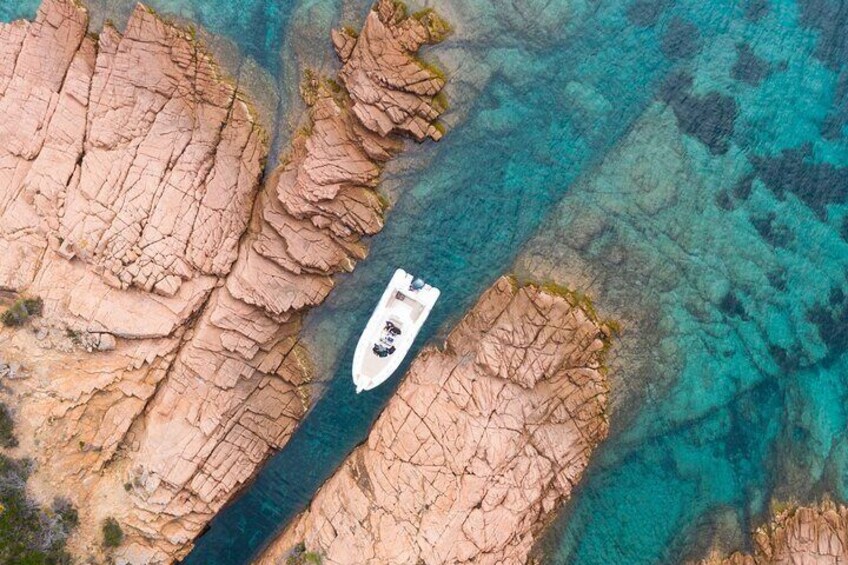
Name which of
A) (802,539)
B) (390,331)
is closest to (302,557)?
(390,331)

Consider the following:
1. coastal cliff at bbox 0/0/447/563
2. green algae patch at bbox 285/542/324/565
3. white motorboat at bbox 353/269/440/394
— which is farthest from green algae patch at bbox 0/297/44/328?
green algae patch at bbox 285/542/324/565

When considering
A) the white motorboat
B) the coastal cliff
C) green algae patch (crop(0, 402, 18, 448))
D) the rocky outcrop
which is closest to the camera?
green algae patch (crop(0, 402, 18, 448))

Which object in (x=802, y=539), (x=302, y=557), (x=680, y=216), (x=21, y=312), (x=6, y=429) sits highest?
(x=680, y=216)

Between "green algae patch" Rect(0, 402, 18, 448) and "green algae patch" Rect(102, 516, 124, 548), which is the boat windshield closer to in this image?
"green algae patch" Rect(102, 516, 124, 548)

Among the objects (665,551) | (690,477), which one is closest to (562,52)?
(690,477)

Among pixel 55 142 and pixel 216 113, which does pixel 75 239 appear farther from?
pixel 216 113

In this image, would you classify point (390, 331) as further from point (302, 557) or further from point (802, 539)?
point (802, 539)

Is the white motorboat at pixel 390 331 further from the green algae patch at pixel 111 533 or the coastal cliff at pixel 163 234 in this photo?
the green algae patch at pixel 111 533
